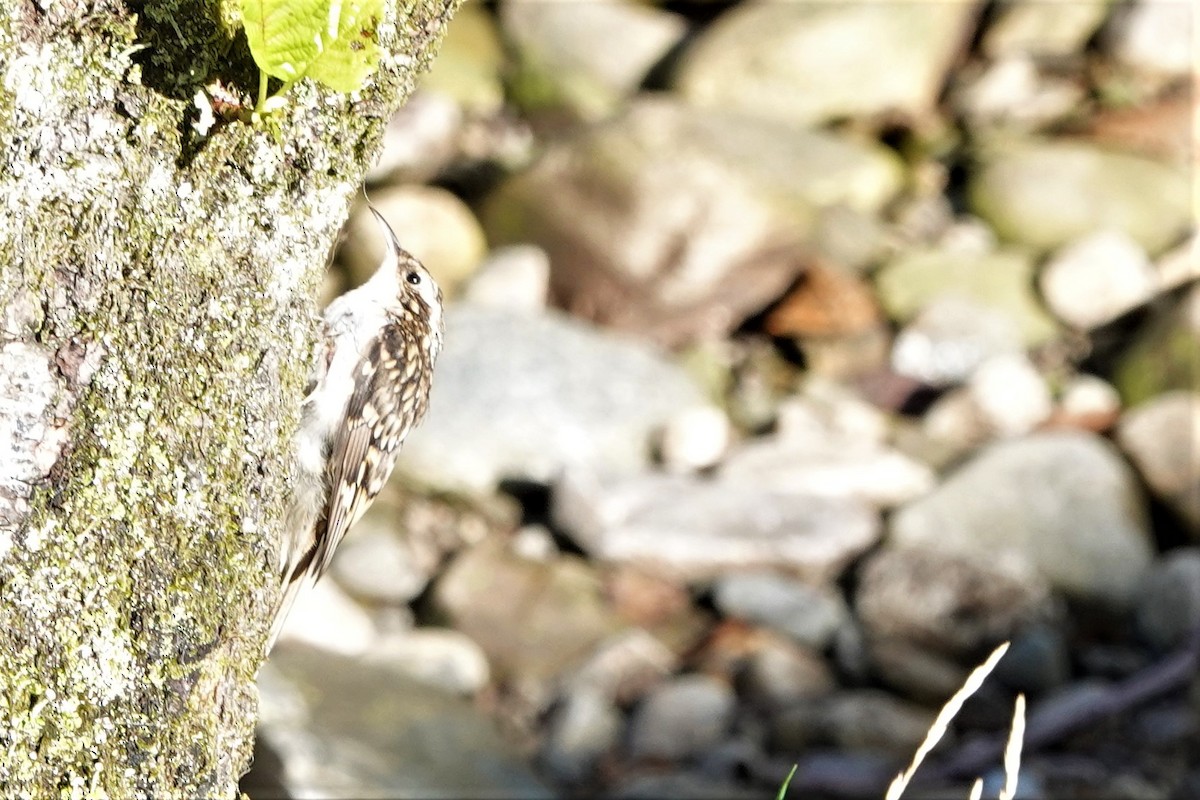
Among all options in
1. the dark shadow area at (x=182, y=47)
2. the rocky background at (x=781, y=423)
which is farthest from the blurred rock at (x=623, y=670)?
the dark shadow area at (x=182, y=47)

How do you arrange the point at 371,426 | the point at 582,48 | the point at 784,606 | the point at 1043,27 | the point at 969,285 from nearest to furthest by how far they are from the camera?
the point at 371,426 < the point at 784,606 < the point at 969,285 < the point at 1043,27 < the point at 582,48

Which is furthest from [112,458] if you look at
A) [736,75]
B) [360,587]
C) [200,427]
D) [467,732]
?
[736,75]

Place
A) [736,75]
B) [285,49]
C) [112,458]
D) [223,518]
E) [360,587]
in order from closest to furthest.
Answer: [285,49]
[112,458]
[223,518]
[360,587]
[736,75]

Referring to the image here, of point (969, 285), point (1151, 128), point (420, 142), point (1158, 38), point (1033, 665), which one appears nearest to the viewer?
point (1033, 665)

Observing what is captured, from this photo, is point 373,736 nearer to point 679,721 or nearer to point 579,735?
point 579,735

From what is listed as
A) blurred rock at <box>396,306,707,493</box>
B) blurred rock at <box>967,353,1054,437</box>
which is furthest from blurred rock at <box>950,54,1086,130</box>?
blurred rock at <box>396,306,707,493</box>

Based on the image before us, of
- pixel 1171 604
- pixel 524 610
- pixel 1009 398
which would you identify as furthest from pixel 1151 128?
pixel 524 610

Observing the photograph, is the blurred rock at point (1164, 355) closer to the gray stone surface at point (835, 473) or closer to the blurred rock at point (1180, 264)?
the blurred rock at point (1180, 264)

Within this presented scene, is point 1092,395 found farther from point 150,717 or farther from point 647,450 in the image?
point 150,717
